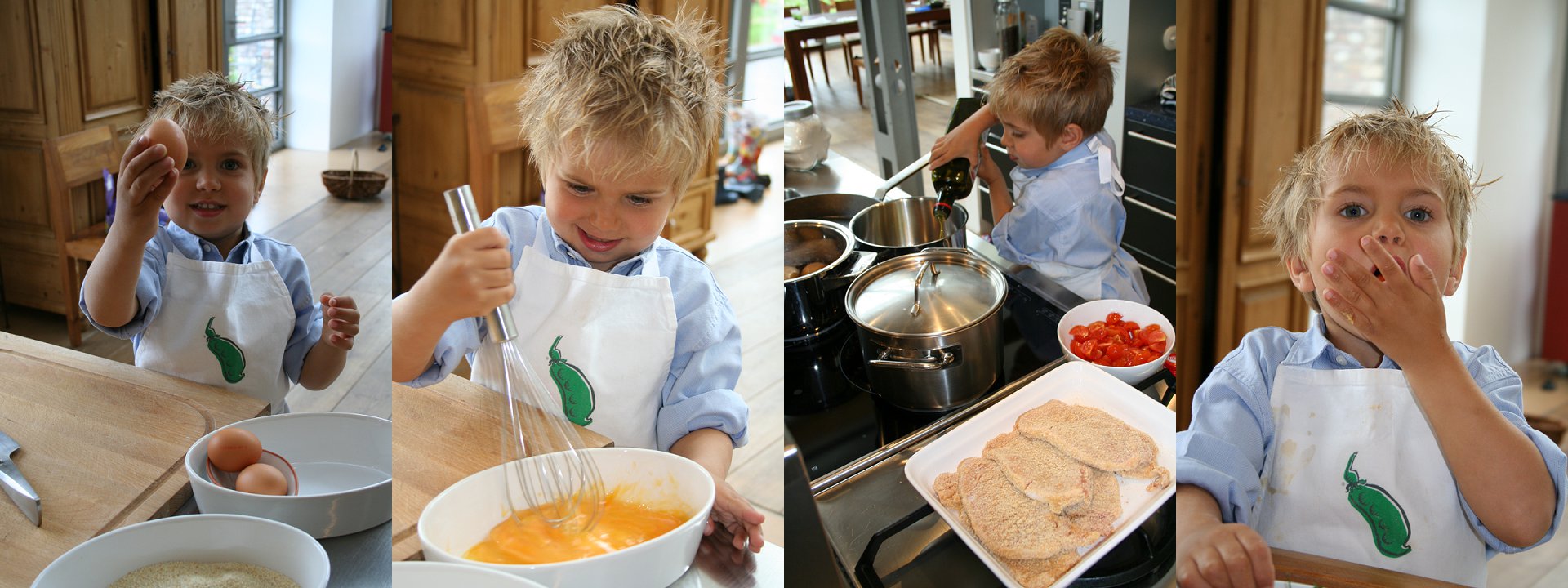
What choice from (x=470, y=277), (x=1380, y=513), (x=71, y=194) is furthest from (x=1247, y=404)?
(x=71, y=194)

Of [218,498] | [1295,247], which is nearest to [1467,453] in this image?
[1295,247]

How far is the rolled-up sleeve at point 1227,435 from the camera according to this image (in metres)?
0.58

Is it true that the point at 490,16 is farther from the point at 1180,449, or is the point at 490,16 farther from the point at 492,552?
the point at 1180,449

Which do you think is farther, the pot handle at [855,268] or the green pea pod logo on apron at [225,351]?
the green pea pod logo on apron at [225,351]

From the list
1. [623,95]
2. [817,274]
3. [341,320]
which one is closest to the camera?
[623,95]

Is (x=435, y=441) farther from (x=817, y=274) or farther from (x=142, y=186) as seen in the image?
(x=142, y=186)

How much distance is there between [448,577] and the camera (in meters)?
0.49

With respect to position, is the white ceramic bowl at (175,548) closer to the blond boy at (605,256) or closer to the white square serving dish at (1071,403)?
the blond boy at (605,256)

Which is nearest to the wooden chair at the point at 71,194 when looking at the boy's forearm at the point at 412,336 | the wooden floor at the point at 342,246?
the wooden floor at the point at 342,246

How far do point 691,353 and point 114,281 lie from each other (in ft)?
1.46

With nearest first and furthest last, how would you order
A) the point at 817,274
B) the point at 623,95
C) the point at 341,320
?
the point at 623,95 < the point at 817,274 < the point at 341,320

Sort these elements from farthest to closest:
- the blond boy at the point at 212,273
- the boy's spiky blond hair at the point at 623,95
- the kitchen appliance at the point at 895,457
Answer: the blond boy at the point at 212,273 < the kitchen appliance at the point at 895,457 < the boy's spiky blond hair at the point at 623,95

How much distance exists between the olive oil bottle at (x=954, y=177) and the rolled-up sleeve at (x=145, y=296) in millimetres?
504

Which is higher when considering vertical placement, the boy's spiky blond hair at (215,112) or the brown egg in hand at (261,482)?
the boy's spiky blond hair at (215,112)
